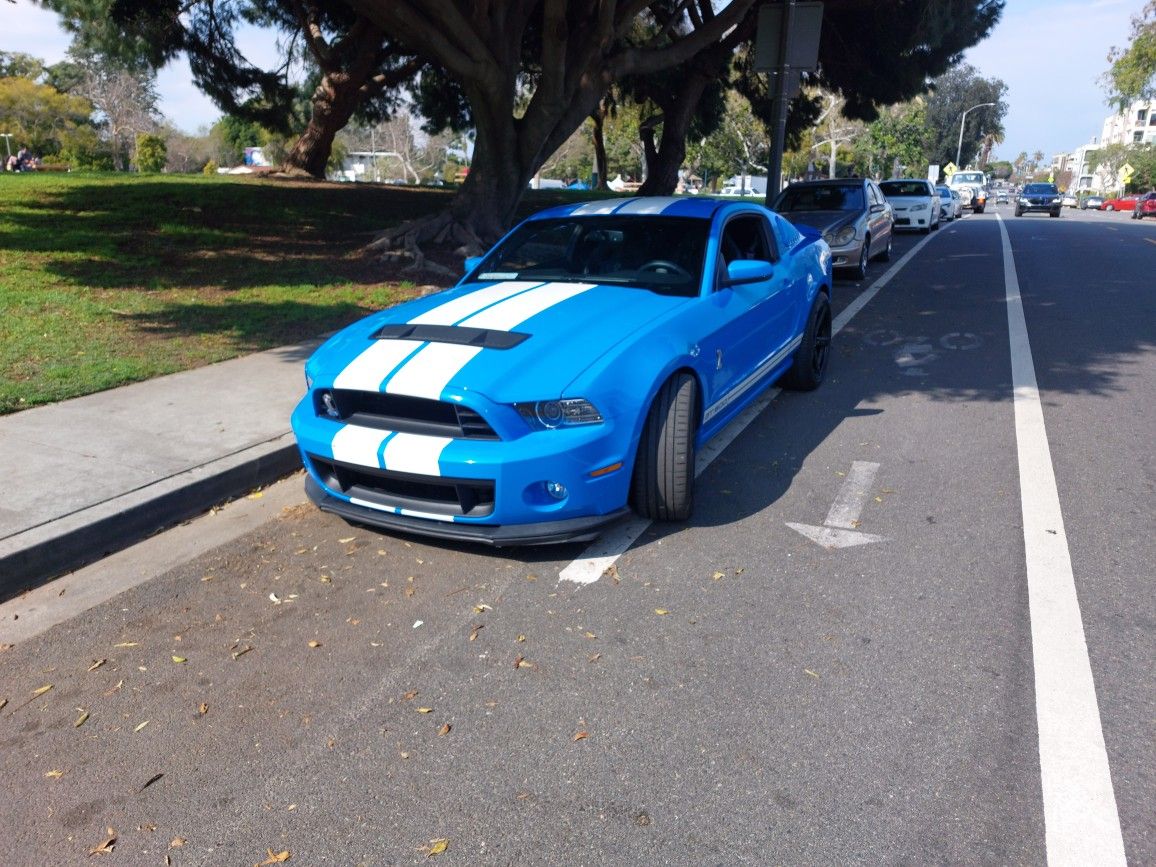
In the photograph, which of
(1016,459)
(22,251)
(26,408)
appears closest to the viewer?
(1016,459)

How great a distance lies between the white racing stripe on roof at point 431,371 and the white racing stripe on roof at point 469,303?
41 centimetres

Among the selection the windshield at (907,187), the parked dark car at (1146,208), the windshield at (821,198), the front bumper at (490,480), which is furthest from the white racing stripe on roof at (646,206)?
the parked dark car at (1146,208)

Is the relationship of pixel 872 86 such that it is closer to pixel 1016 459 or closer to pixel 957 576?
pixel 1016 459

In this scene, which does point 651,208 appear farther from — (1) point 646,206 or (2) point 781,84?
(2) point 781,84

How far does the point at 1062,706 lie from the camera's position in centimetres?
305

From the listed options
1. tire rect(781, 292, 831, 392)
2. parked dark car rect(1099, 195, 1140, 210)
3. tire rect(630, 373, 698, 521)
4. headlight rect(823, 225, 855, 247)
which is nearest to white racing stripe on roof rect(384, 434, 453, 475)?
tire rect(630, 373, 698, 521)

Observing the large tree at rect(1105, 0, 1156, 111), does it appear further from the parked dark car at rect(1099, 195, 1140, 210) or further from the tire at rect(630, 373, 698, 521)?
the tire at rect(630, 373, 698, 521)

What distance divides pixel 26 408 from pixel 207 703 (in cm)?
385

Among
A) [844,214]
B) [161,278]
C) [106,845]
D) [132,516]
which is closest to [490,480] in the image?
[106,845]

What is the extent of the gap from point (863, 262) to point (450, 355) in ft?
35.5

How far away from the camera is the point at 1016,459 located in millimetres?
5578

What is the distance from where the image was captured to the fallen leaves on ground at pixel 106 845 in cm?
249

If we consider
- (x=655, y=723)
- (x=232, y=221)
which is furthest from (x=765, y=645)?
(x=232, y=221)

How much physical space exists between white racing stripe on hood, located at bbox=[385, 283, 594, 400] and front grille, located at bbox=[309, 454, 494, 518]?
0.38 meters
